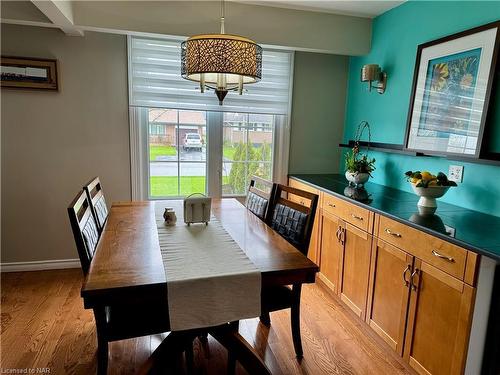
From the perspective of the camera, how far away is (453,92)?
2203mm

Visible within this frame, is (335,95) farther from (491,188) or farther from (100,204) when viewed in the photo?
(100,204)

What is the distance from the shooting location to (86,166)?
10.0ft

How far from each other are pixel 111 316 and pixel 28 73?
90.3 inches

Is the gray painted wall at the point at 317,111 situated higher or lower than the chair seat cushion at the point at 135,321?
higher

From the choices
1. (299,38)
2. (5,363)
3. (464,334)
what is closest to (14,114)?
(5,363)

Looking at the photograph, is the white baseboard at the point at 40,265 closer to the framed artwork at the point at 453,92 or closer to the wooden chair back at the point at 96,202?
the wooden chair back at the point at 96,202

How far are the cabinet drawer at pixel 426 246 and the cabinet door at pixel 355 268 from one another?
21 cm

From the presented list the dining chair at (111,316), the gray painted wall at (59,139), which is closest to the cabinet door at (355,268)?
the dining chair at (111,316)

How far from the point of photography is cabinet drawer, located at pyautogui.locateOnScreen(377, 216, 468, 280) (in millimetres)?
1560

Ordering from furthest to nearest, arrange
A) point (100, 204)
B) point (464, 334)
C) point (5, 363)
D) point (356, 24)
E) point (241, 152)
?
point (241, 152), point (356, 24), point (100, 204), point (5, 363), point (464, 334)

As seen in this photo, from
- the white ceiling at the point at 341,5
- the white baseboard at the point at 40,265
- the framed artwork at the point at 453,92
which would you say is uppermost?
the white ceiling at the point at 341,5

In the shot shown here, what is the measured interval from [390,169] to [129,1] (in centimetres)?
249

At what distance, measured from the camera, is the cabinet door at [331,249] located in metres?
2.62

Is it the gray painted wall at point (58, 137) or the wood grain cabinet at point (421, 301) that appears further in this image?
the gray painted wall at point (58, 137)
